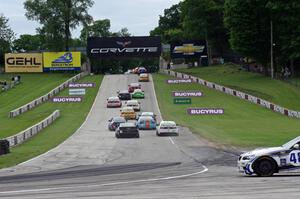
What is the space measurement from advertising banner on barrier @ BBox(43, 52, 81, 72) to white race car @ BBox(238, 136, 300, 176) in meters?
100

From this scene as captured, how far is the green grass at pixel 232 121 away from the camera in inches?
1706

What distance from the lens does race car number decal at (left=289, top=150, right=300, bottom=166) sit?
22.0 meters

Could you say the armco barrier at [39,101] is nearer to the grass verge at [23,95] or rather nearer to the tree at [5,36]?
the grass verge at [23,95]

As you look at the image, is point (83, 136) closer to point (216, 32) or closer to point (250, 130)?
point (250, 130)

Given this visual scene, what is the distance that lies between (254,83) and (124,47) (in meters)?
33.2

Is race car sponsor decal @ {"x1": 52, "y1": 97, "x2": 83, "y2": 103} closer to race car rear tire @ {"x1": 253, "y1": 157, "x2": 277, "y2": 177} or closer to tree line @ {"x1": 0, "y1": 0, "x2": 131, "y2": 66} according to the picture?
tree line @ {"x1": 0, "y1": 0, "x2": 131, "y2": 66}

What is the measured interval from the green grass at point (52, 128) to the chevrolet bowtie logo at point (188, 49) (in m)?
22.3

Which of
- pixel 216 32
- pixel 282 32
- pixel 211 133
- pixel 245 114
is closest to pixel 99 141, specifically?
pixel 211 133

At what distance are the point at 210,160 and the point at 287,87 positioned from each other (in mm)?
59884

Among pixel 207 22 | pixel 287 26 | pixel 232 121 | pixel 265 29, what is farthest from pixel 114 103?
pixel 207 22

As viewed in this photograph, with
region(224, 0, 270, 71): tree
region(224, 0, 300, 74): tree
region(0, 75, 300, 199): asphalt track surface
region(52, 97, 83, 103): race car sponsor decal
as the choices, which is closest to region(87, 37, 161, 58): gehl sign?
region(224, 0, 300, 74): tree

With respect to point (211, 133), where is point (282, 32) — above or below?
above

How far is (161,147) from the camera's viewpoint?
38.6 metres

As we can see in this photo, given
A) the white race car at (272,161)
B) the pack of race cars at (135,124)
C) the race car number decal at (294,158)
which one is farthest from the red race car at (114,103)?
the race car number decal at (294,158)
